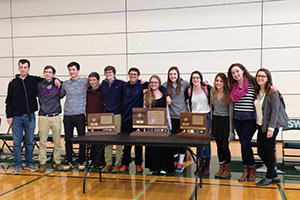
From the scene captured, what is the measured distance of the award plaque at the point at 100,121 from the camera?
3.40 meters

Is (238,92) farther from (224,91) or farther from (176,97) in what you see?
(176,97)

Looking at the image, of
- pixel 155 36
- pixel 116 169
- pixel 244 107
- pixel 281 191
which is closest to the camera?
pixel 281 191

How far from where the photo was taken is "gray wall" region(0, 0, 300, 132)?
5.70 m

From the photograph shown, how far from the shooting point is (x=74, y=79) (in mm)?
4004

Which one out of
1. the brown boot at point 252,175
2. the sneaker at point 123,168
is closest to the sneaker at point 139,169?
the sneaker at point 123,168

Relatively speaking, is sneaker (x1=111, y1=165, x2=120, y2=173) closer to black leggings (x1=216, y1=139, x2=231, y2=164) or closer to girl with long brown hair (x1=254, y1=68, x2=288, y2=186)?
black leggings (x1=216, y1=139, x2=231, y2=164)

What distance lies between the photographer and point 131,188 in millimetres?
3248

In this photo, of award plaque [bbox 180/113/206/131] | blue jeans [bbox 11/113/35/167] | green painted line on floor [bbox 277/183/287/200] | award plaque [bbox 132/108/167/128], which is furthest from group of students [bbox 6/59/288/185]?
award plaque [bbox 132/108/167/128]

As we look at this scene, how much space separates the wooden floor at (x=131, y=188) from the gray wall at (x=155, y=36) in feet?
9.91

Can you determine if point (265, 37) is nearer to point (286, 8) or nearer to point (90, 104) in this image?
point (286, 8)

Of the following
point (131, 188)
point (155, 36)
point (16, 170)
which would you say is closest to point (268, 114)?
point (131, 188)

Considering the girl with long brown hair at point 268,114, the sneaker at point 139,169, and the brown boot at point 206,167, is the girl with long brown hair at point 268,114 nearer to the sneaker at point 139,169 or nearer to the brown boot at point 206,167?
the brown boot at point 206,167

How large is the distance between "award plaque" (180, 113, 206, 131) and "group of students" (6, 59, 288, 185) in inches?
9.8

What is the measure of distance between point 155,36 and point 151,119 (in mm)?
3419
